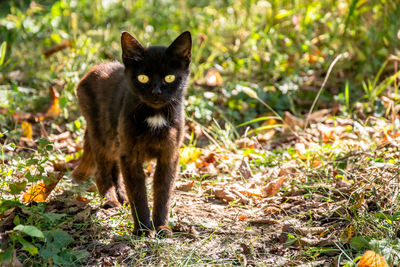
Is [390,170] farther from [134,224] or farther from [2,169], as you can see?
[2,169]

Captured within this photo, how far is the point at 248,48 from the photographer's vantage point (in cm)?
637

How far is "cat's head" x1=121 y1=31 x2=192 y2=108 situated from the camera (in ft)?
10.9

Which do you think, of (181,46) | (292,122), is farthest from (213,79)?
(181,46)

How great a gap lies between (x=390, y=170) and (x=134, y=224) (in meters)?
1.99

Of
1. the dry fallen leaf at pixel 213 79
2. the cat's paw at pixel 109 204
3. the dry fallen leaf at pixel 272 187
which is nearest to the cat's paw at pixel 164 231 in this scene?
the cat's paw at pixel 109 204

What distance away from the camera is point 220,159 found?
14.9 ft

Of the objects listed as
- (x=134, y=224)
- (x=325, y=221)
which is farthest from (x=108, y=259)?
(x=325, y=221)

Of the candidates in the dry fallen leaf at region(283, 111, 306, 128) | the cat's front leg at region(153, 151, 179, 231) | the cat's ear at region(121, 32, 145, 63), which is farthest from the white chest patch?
the dry fallen leaf at region(283, 111, 306, 128)

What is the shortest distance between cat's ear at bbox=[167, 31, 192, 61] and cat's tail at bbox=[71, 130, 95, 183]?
4.49ft

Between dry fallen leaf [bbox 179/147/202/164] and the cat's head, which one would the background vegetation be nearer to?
dry fallen leaf [bbox 179/147/202/164]

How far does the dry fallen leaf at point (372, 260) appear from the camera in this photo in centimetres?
249

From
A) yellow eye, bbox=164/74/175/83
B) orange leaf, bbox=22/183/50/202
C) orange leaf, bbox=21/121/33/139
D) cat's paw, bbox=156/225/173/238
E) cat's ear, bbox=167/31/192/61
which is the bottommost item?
cat's paw, bbox=156/225/173/238

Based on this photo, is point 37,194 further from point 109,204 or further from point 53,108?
point 53,108

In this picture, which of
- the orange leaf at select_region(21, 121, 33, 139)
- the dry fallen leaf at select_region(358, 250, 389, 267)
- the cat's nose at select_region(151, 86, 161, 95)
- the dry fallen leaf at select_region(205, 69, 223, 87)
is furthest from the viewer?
the dry fallen leaf at select_region(205, 69, 223, 87)
